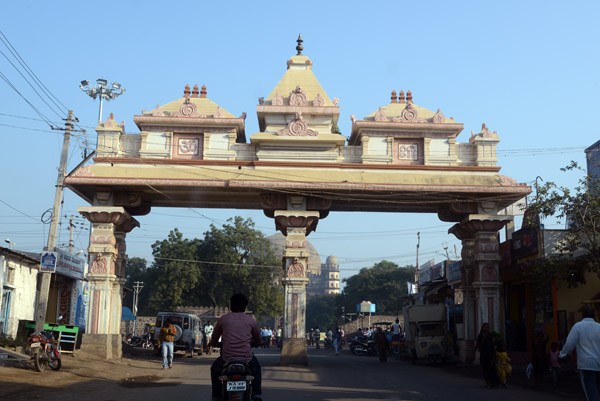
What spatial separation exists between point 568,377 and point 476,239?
22.9 feet

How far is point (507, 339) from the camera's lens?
24.0 meters

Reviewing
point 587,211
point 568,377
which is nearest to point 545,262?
point 587,211

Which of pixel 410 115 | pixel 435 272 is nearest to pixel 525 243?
pixel 410 115

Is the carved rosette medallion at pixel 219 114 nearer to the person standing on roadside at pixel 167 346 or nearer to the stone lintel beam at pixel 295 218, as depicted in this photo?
the stone lintel beam at pixel 295 218

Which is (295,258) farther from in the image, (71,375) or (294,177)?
(71,375)

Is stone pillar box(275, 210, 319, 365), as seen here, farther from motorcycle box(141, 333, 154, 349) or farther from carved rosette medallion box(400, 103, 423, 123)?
motorcycle box(141, 333, 154, 349)

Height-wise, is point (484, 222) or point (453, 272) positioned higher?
point (484, 222)

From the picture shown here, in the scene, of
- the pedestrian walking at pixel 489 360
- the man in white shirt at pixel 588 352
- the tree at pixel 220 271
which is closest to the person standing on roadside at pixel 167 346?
the pedestrian walking at pixel 489 360

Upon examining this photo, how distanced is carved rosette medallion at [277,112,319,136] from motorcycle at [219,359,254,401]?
51.4 ft

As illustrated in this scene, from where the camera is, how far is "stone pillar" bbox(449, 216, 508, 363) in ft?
72.3

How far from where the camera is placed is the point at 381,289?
9581cm

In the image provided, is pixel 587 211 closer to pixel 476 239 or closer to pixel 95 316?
pixel 476 239

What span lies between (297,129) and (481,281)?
333 inches

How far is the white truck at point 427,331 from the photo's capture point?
944 inches
